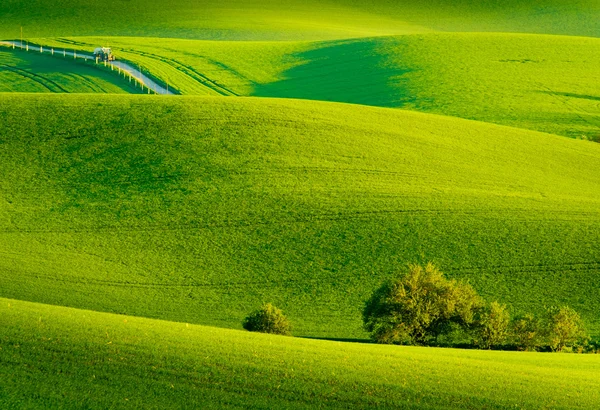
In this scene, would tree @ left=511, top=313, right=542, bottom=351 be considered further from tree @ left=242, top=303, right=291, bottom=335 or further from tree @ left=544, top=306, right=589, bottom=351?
tree @ left=242, top=303, right=291, bottom=335

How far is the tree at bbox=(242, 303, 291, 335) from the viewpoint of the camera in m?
25.5

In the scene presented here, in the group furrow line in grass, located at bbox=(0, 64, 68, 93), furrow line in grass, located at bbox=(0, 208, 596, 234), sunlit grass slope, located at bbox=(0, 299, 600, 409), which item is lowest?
furrow line in grass, located at bbox=(0, 64, 68, 93)

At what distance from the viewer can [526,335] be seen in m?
26.1

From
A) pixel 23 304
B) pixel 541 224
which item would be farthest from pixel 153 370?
pixel 541 224

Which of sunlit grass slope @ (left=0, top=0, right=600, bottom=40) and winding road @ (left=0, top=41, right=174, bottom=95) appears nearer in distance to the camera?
winding road @ (left=0, top=41, right=174, bottom=95)

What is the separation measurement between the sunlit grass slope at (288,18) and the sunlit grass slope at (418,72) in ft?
32.5

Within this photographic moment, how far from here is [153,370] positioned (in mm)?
18297

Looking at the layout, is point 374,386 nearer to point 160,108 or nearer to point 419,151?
point 419,151

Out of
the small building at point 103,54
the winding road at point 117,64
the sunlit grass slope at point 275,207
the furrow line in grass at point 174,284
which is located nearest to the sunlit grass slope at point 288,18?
the winding road at point 117,64

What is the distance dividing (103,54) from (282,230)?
35882 mm

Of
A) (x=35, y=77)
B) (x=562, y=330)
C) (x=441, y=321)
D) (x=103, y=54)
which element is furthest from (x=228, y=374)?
(x=103, y=54)

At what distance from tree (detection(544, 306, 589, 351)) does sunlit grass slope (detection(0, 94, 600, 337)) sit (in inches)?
114

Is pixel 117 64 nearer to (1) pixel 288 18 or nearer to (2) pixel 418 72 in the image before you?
(2) pixel 418 72

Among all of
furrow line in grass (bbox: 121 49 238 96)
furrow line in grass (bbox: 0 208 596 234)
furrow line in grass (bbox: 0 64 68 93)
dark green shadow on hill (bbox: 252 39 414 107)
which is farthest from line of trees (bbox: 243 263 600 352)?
furrow line in grass (bbox: 0 64 68 93)
